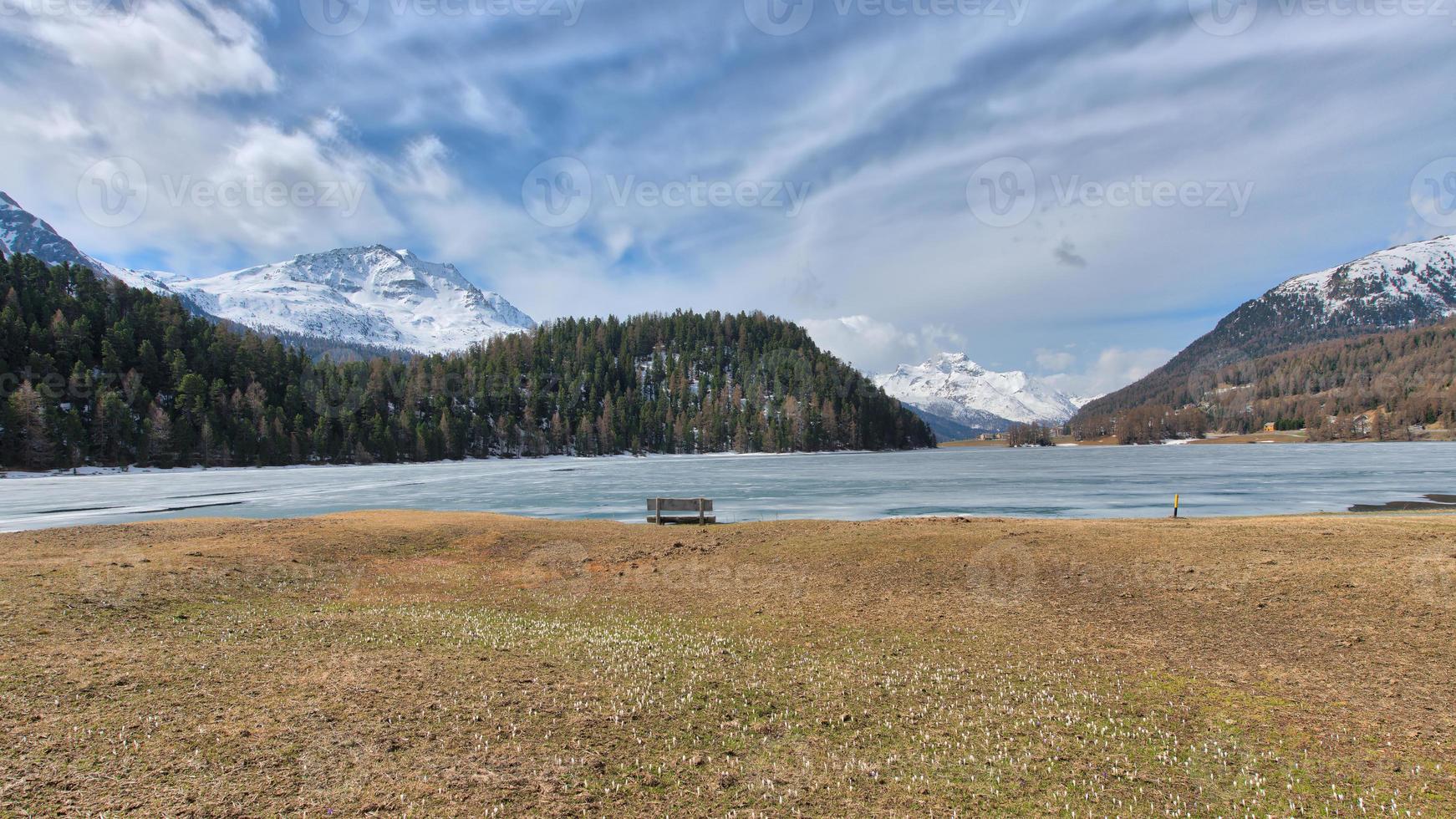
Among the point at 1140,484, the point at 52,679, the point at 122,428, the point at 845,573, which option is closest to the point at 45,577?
the point at 52,679

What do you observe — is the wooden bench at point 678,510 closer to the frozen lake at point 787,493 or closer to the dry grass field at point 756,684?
the frozen lake at point 787,493

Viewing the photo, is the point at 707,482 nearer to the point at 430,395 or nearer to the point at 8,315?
the point at 430,395

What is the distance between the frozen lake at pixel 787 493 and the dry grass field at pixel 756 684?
1920 cm

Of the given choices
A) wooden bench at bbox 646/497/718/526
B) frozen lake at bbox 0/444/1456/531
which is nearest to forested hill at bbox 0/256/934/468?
frozen lake at bbox 0/444/1456/531

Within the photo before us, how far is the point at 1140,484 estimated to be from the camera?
61.1 m

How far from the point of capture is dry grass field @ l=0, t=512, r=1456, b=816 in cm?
795

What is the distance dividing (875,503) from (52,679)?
139 ft

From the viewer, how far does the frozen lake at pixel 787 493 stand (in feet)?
137

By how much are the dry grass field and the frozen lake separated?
19.2m

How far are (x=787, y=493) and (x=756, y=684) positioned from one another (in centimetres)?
4635

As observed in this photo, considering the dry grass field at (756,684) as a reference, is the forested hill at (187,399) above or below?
above

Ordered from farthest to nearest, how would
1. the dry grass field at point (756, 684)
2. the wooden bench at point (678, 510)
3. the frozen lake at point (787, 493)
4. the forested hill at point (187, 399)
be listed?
the forested hill at point (187, 399)
the frozen lake at point (787, 493)
the wooden bench at point (678, 510)
the dry grass field at point (756, 684)

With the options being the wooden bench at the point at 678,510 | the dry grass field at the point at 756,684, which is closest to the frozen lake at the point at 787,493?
the wooden bench at the point at 678,510

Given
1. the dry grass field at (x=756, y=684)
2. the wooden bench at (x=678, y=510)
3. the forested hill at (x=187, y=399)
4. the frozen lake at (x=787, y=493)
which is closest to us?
the dry grass field at (x=756, y=684)
